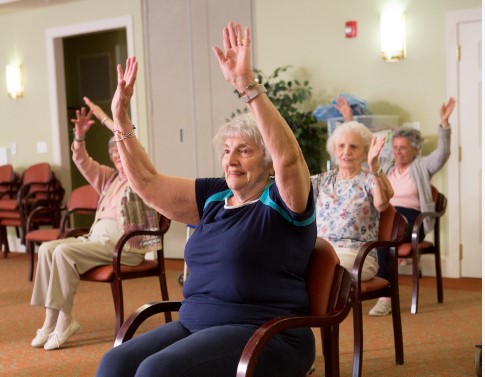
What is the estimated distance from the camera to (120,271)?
378 cm

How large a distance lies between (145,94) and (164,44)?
0.52 m

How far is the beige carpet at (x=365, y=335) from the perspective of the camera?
3.40 m

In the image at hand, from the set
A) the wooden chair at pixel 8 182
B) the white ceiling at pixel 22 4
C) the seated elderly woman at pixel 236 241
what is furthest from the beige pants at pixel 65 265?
the white ceiling at pixel 22 4

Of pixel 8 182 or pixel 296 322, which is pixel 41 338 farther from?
pixel 8 182

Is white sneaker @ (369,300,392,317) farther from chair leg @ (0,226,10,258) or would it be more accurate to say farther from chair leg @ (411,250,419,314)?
chair leg @ (0,226,10,258)

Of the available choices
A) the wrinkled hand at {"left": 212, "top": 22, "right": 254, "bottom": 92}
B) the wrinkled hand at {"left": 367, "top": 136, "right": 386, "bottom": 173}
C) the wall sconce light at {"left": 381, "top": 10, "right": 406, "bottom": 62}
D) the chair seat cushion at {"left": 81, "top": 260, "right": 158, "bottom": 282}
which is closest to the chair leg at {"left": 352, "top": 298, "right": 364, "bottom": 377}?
the wrinkled hand at {"left": 367, "top": 136, "right": 386, "bottom": 173}

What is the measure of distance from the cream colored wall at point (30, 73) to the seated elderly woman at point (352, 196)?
437 cm

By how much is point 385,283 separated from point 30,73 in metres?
5.65

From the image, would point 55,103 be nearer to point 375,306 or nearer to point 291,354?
point 375,306

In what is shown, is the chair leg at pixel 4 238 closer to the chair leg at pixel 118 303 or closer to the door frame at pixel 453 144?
the chair leg at pixel 118 303

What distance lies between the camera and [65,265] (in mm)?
3814

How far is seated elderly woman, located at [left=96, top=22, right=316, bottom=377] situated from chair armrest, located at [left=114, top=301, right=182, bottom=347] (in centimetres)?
7

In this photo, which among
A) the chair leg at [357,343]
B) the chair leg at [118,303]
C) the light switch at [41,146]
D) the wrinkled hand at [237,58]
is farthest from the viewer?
the light switch at [41,146]

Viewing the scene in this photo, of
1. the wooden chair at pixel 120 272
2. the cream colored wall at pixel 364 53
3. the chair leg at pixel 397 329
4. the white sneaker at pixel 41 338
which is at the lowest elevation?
the white sneaker at pixel 41 338
